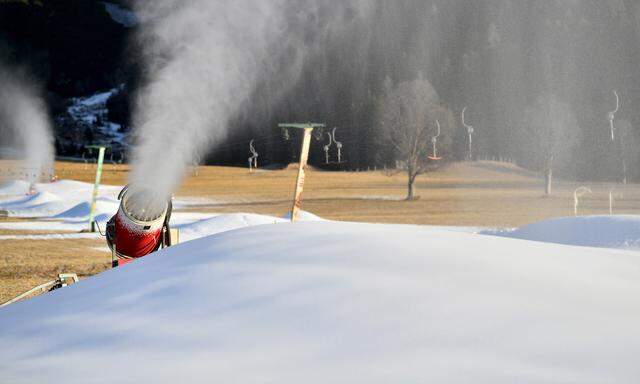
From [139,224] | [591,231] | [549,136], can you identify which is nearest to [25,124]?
[549,136]

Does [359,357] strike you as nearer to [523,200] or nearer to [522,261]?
[522,261]

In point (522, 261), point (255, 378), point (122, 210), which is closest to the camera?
point (255, 378)

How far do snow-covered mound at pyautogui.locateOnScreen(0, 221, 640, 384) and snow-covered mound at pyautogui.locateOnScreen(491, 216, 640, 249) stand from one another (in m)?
8.30

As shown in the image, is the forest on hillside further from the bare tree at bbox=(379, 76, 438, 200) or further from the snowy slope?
the snowy slope

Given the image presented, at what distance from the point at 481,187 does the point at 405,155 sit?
651cm

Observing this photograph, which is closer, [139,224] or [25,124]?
[139,224]

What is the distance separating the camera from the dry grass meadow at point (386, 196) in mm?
38812

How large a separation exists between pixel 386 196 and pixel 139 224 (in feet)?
125

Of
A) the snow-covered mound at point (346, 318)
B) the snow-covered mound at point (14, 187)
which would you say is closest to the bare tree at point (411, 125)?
the snow-covered mound at point (14, 187)

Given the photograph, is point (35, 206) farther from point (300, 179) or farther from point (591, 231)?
point (591, 231)

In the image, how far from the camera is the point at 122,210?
11.5 m

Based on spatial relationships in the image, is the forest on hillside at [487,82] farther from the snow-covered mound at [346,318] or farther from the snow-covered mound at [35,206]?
the snow-covered mound at [346,318]

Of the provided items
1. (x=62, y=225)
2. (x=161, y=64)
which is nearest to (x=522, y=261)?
(x=161, y=64)

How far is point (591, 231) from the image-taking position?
1584 cm
